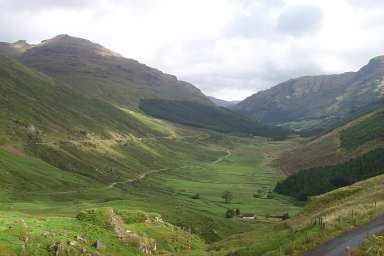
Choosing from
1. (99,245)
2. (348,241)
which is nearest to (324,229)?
(348,241)

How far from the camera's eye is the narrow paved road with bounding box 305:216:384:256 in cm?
4462

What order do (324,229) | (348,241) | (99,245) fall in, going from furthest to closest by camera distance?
(99,245) < (324,229) < (348,241)

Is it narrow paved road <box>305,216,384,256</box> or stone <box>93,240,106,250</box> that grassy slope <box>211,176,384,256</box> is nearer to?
narrow paved road <box>305,216,384,256</box>

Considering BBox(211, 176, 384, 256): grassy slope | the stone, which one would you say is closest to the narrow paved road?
BBox(211, 176, 384, 256): grassy slope

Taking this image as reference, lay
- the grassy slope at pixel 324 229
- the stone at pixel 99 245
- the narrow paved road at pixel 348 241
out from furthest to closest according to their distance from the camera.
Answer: the stone at pixel 99 245
the grassy slope at pixel 324 229
the narrow paved road at pixel 348 241

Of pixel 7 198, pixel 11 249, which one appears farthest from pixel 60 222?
pixel 7 198

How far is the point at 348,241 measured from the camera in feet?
154

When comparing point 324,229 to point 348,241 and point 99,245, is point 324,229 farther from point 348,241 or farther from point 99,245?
point 99,245

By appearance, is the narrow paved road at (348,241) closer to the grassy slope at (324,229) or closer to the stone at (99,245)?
the grassy slope at (324,229)

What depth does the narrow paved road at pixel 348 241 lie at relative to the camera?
44.6 m

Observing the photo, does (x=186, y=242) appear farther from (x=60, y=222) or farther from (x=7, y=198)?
(x=7, y=198)

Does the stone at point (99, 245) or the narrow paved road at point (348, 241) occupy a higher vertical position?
the narrow paved road at point (348, 241)

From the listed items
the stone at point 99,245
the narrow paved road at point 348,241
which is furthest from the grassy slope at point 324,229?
the stone at point 99,245

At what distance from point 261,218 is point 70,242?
119m
